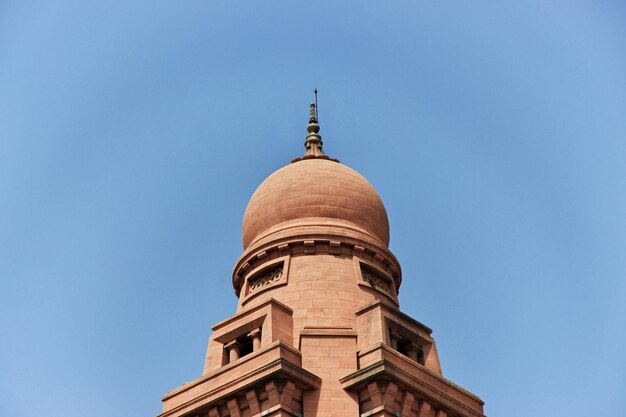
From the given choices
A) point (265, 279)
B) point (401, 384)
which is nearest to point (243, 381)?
point (401, 384)

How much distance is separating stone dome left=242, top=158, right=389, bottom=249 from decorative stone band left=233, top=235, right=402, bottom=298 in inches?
23.9

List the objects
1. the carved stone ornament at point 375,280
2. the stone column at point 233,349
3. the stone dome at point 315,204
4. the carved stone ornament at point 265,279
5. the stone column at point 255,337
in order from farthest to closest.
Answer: the stone dome at point 315,204 < the carved stone ornament at point 375,280 < the carved stone ornament at point 265,279 < the stone column at point 233,349 < the stone column at point 255,337

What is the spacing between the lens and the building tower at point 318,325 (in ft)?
116

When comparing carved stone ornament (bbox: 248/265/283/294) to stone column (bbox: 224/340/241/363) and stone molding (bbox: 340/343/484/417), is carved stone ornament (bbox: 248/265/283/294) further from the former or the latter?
stone molding (bbox: 340/343/484/417)

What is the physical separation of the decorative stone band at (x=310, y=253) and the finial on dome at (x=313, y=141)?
5.66 metres

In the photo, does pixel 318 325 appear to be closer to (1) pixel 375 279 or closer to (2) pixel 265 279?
(2) pixel 265 279

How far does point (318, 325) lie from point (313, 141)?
38.6 feet

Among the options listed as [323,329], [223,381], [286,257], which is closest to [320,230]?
[286,257]

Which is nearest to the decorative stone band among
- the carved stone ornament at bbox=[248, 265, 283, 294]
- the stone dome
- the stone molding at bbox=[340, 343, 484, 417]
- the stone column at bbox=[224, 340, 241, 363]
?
the carved stone ornament at bbox=[248, 265, 283, 294]

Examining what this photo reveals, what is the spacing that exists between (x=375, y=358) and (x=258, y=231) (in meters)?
9.98

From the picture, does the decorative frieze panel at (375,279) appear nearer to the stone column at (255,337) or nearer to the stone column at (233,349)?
the stone column at (255,337)

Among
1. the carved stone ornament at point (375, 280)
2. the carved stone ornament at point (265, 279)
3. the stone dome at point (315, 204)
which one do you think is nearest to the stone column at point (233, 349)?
the carved stone ornament at point (265, 279)

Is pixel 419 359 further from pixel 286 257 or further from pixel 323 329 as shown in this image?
pixel 286 257

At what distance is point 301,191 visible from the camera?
143ft
